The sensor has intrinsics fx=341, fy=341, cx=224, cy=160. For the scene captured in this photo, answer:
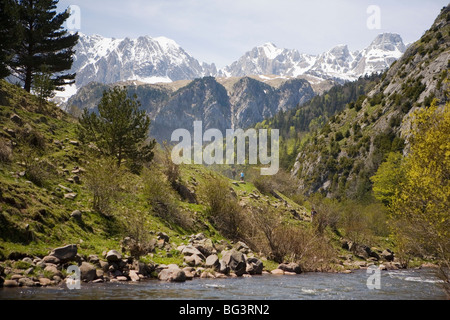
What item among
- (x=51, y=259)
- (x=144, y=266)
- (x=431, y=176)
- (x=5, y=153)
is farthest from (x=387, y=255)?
(x=5, y=153)

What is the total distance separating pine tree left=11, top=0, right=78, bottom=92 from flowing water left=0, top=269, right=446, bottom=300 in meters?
39.9

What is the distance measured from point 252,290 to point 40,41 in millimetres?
48322

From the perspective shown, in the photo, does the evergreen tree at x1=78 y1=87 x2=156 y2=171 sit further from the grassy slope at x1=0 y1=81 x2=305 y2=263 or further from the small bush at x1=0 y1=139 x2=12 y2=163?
the small bush at x1=0 y1=139 x2=12 y2=163

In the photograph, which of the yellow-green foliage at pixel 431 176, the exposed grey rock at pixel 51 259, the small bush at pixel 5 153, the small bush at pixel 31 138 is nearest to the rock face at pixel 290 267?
the yellow-green foliage at pixel 431 176

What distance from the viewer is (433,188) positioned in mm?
20500

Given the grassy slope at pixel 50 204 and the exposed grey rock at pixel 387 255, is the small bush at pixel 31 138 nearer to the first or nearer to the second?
the grassy slope at pixel 50 204

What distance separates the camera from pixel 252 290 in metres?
19.1

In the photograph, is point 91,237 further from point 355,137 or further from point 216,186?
point 355,137

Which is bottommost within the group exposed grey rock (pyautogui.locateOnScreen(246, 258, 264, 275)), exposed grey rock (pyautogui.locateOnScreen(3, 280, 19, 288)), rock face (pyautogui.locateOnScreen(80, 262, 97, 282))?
exposed grey rock (pyautogui.locateOnScreen(246, 258, 264, 275))

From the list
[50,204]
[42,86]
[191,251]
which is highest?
[42,86]

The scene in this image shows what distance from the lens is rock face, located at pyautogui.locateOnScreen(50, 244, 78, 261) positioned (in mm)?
18406

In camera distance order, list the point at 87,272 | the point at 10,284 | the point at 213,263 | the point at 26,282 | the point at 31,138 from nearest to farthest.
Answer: the point at 10,284 → the point at 26,282 → the point at 87,272 → the point at 213,263 → the point at 31,138

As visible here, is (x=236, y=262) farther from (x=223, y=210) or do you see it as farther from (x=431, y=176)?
(x=431, y=176)

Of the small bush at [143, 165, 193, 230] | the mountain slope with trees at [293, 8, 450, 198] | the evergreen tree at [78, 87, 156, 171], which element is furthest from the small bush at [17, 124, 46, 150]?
the mountain slope with trees at [293, 8, 450, 198]
